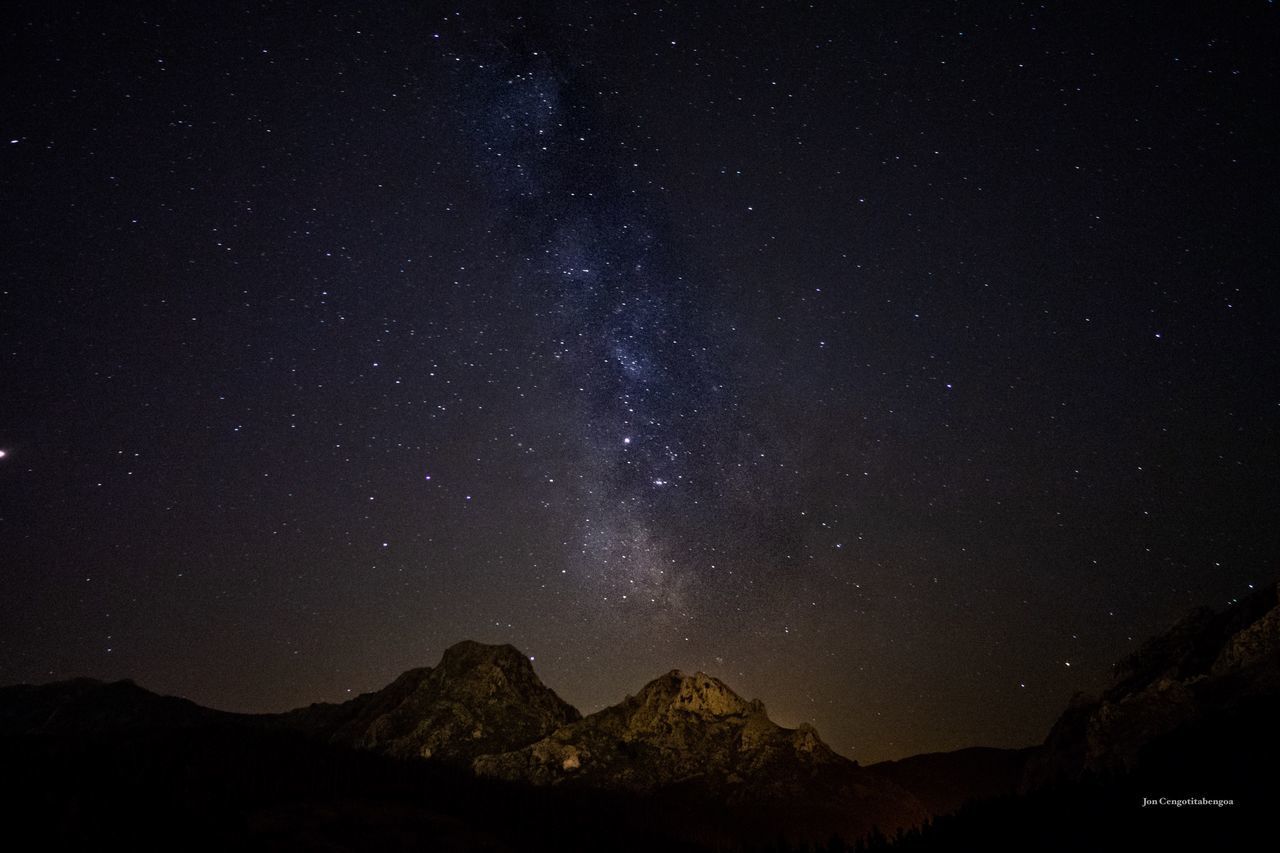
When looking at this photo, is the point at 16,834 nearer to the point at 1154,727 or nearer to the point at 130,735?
the point at 130,735

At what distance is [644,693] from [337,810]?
12212 centimetres

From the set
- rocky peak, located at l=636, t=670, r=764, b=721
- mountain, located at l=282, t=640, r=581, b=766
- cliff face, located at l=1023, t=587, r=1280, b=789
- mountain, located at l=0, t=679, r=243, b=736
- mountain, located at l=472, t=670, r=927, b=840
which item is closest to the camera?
cliff face, located at l=1023, t=587, r=1280, b=789

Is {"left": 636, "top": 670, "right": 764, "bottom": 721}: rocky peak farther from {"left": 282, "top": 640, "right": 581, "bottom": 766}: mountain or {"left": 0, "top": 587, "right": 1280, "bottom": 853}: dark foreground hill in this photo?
{"left": 282, "top": 640, "right": 581, "bottom": 766}: mountain

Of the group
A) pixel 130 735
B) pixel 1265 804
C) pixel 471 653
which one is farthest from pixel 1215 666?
pixel 471 653

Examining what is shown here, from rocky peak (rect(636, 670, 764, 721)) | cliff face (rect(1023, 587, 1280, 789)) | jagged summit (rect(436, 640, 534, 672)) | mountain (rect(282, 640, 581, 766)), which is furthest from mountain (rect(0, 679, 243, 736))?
cliff face (rect(1023, 587, 1280, 789))

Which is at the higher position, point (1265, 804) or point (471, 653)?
point (471, 653)

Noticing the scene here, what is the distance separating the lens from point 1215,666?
62844 mm

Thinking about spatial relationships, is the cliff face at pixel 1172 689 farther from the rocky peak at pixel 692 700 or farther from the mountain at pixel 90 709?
the mountain at pixel 90 709

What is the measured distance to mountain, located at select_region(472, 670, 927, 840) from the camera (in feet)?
442

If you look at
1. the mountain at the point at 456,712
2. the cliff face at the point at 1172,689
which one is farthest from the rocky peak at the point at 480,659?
the cliff face at the point at 1172,689

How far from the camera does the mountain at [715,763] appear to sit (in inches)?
5300

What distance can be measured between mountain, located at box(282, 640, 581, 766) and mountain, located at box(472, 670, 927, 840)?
367 inches

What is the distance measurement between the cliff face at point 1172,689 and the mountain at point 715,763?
197ft

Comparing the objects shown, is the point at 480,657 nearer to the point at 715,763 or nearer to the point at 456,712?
the point at 456,712
